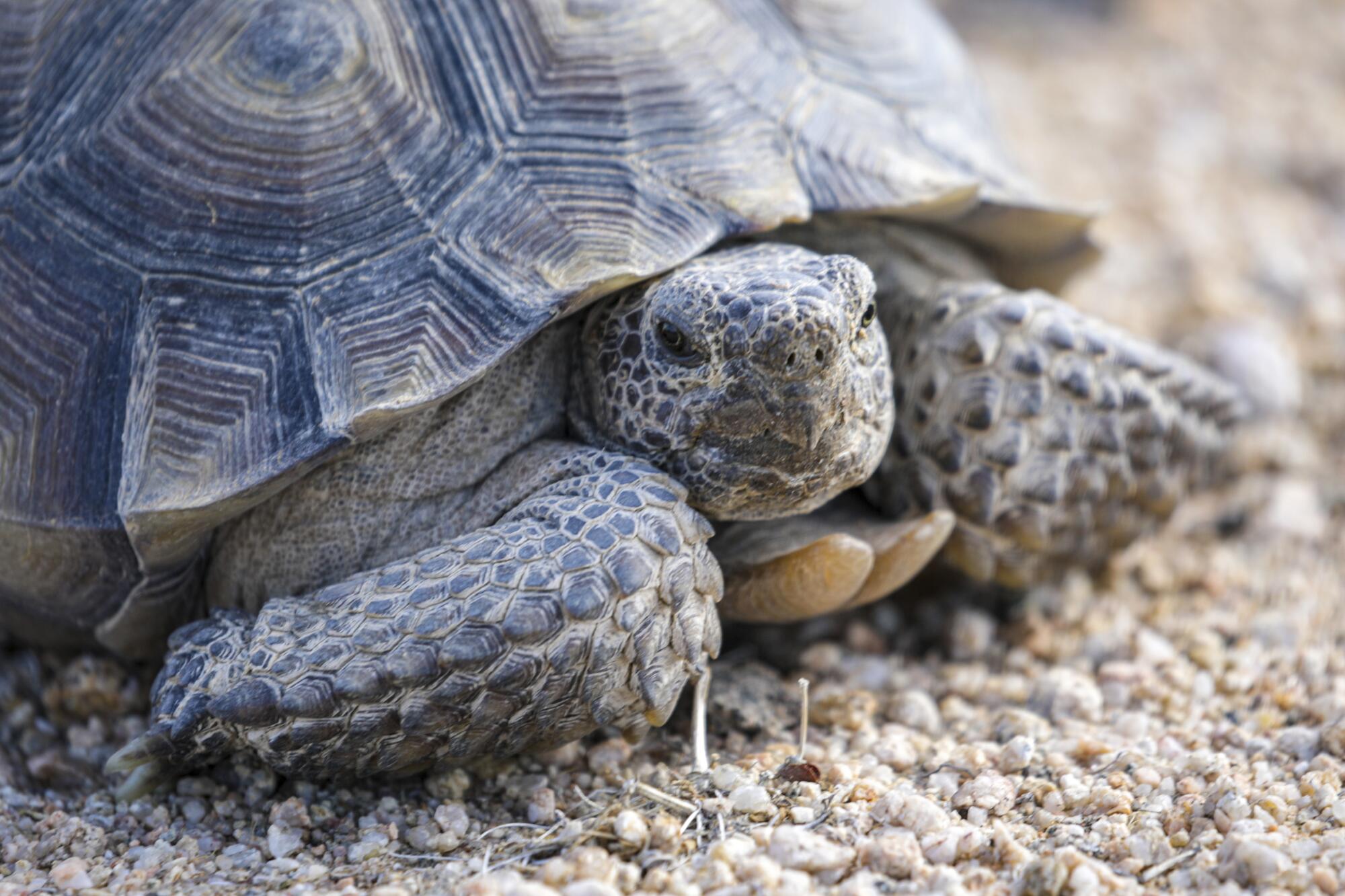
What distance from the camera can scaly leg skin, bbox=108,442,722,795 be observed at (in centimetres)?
221

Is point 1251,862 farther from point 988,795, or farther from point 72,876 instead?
point 72,876

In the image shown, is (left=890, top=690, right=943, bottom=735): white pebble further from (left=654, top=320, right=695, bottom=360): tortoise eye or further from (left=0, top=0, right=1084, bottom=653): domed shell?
(left=0, top=0, right=1084, bottom=653): domed shell

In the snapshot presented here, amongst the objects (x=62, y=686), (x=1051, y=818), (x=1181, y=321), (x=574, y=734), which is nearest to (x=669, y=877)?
(x=574, y=734)

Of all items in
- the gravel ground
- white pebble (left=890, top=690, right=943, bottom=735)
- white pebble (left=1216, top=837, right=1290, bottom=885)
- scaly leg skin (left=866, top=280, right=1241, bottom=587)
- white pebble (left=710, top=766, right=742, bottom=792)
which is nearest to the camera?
white pebble (left=1216, top=837, right=1290, bottom=885)

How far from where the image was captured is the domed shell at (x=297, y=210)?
7.84ft

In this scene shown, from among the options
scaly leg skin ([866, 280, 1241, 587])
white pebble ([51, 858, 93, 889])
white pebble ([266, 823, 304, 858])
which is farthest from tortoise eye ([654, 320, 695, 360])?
white pebble ([51, 858, 93, 889])

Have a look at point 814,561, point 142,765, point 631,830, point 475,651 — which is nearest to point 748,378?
point 814,561

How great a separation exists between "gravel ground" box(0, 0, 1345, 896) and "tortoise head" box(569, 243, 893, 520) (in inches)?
22.9

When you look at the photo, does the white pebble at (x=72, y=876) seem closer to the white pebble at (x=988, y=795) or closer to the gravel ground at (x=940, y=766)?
the gravel ground at (x=940, y=766)

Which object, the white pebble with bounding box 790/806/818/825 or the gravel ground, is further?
the white pebble with bounding box 790/806/818/825

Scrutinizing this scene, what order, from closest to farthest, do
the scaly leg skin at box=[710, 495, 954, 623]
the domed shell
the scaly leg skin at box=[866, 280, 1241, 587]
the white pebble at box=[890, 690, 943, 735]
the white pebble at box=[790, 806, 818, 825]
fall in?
the white pebble at box=[790, 806, 818, 825]
the domed shell
the scaly leg skin at box=[710, 495, 954, 623]
the white pebble at box=[890, 690, 943, 735]
the scaly leg skin at box=[866, 280, 1241, 587]

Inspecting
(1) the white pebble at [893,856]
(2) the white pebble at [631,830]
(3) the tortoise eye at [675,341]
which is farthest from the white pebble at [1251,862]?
(3) the tortoise eye at [675,341]

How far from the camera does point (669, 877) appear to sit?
2.00 meters

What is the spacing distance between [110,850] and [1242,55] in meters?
7.28
